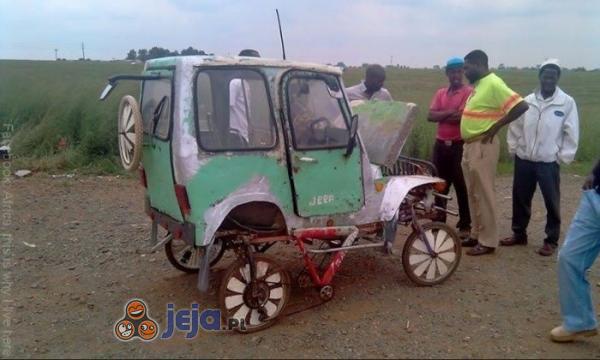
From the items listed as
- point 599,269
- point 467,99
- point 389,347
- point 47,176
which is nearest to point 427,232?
point 389,347

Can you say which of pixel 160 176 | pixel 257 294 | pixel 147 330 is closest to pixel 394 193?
pixel 257 294

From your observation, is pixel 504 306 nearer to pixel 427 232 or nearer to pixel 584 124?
pixel 427 232

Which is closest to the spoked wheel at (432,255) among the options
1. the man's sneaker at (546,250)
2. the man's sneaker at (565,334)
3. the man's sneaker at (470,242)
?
the man's sneaker at (470,242)

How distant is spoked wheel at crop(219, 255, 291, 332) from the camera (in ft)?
13.3

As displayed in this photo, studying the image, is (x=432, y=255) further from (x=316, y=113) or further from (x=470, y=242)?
(x=316, y=113)

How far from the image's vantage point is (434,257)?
5082mm

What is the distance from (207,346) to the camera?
3.96 meters

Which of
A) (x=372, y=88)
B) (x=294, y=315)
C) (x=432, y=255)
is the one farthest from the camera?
(x=372, y=88)

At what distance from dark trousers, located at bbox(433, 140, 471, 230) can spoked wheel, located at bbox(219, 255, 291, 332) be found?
112 inches

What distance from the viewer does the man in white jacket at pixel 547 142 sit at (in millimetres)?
5785

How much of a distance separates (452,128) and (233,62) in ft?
10.4

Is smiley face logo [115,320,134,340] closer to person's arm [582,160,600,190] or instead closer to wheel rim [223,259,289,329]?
wheel rim [223,259,289,329]

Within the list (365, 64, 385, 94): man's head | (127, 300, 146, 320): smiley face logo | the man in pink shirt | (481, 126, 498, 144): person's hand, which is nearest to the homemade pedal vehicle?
(127, 300, 146, 320): smiley face logo

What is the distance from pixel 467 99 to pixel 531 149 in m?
0.90
